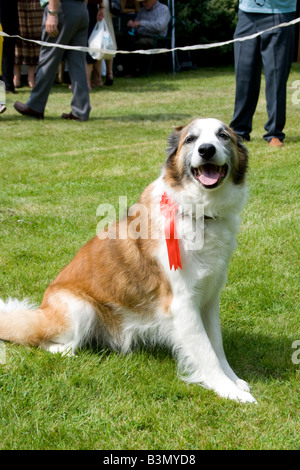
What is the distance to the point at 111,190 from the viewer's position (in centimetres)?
596

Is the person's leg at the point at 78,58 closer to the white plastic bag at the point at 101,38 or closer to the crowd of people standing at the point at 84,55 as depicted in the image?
the crowd of people standing at the point at 84,55

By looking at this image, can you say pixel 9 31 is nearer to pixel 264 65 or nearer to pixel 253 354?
pixel 264 65

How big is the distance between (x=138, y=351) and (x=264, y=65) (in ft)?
16.9

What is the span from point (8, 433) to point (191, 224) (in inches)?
52.1

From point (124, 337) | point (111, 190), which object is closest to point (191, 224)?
point (124, 337)

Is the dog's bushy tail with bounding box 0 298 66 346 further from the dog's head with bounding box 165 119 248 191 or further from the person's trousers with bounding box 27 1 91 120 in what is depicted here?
the person's trousers with bounding box 27 1 91 120

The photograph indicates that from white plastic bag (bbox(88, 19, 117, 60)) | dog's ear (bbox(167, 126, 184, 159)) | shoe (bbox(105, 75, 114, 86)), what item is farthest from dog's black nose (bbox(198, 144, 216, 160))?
shoe (bbox(105, 75, 114, 86))

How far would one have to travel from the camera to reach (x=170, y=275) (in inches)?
114

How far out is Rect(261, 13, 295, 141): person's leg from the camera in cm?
693

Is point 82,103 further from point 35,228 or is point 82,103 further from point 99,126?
point 35,228

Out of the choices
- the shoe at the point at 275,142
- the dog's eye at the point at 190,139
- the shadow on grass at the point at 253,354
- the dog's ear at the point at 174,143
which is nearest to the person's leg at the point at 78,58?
the shoe at the point at 275,142

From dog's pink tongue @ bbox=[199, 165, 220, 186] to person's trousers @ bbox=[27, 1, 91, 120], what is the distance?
6402 millimetres

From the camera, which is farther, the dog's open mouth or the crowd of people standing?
the crowd of people standing

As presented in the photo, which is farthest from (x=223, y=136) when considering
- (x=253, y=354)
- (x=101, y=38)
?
(x=101, y=38)
